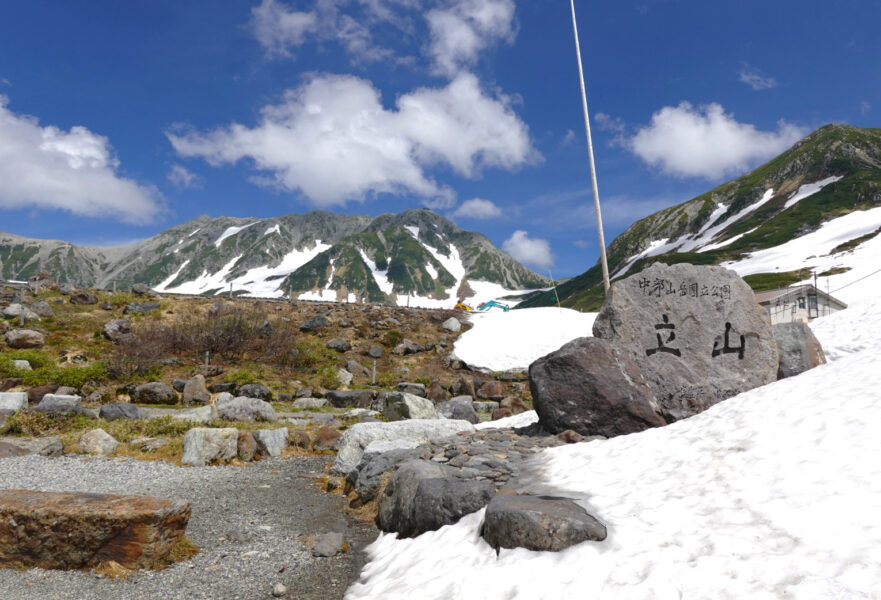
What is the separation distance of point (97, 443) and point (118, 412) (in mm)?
4920

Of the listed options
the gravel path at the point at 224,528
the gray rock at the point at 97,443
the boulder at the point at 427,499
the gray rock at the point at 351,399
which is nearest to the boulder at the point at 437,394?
the gray rock at the point at 351,399

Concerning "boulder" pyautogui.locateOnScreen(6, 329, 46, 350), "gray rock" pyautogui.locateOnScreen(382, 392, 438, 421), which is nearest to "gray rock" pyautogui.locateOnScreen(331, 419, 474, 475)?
"gray rock" pyautogui.locateOnScreen(382, 392, 438, 421)

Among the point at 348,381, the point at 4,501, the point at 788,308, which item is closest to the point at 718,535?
the point at 4,501

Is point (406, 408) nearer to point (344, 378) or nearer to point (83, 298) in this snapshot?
point (344, 378)

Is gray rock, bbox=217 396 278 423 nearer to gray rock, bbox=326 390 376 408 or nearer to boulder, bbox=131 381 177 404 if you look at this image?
boulder, bbox=131 381 177 404

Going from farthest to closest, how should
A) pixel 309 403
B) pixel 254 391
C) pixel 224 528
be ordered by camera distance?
pixel 254 391 → pixel 309 403 → pixel 224 528

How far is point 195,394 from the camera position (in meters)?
22.0

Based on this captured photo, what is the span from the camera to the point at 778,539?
504 cm

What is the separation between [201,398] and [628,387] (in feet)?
64.7

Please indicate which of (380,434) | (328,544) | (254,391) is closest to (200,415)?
(254,391)

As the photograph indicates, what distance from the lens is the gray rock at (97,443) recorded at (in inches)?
531

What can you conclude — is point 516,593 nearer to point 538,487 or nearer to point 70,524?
point 538,487

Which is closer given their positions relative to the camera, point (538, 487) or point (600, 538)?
point (600, 538)

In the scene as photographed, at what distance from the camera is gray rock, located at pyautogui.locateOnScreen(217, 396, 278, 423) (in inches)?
732
